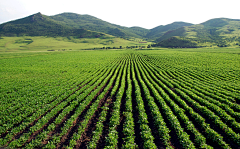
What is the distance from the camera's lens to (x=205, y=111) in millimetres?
12617

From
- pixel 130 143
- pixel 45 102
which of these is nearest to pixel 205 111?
pixel 130 143

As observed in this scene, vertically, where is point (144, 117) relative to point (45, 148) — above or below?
above

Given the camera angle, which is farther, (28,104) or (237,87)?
(237,87)

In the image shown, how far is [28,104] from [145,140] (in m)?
16.2

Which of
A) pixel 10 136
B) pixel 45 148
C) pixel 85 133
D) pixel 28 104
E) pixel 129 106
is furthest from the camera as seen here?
pixel 28 104

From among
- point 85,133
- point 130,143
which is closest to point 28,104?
point 85,133

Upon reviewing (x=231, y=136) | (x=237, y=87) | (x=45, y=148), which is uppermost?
(x=237, y=87)

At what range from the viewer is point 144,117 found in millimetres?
11648

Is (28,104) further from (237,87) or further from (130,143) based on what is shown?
(237,87)

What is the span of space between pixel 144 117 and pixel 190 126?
4.31m

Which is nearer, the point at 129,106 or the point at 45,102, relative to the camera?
the point at 129,106

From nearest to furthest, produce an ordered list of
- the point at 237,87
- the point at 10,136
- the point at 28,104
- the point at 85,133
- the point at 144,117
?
the point at 10,136 < the point at 85,133 < the point at 144,117 < the point at 28,104 < the point at 237,87

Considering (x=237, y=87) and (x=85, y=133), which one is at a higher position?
(x=237, y=87)

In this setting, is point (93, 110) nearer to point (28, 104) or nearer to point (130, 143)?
point (130, 143)
